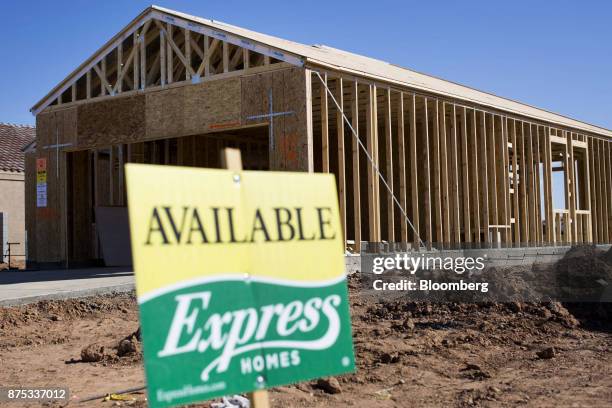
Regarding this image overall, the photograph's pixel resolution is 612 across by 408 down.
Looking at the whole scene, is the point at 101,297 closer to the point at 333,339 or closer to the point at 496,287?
the point at 496,287

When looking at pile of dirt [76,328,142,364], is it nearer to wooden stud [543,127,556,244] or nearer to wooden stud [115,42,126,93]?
wooden stud [115,42,126,93]

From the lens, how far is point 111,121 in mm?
15773

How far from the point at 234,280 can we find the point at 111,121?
13705 mm

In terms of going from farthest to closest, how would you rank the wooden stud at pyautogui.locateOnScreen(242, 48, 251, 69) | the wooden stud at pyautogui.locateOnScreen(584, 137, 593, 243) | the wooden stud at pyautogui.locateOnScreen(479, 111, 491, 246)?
the wooden stud at pyautogui.locateOnScreen(584, 137, 593, 243)
the wooden stud at pyautogui.locateOnScreen(479, 111, 491, 246)
the wooden stud at pyautogui.locateOnScreen(242, 48, 251, 69)

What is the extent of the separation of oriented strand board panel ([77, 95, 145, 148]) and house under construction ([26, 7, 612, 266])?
32 millimetres

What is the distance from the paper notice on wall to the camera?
17.0 metres

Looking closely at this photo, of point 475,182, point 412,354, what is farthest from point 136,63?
point 412,354

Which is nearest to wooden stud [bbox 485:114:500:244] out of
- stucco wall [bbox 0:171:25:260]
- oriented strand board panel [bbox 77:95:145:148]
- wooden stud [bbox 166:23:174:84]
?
wooden stud [bbox 166:23:174:84]

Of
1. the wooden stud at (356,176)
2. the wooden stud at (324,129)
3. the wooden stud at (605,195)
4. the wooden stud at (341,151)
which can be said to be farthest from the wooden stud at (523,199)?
the wooden stud at (324,129)

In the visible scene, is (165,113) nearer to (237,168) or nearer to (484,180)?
(484,180)

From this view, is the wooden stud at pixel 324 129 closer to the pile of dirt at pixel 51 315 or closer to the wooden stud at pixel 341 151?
the wooden stud at pixel 341 151

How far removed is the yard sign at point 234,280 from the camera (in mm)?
2738

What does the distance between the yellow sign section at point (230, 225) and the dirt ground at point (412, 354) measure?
2.56 m

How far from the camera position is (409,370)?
21.0 ft
